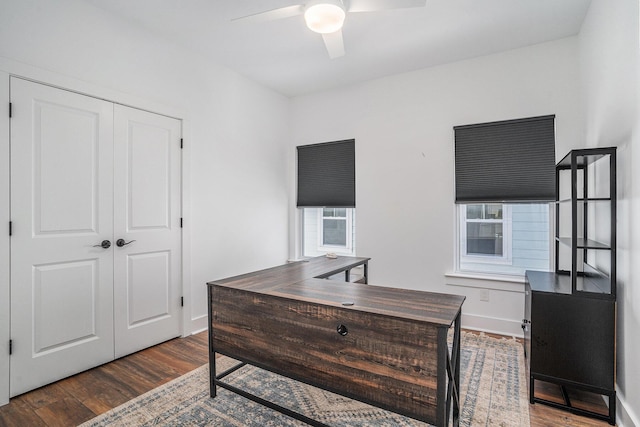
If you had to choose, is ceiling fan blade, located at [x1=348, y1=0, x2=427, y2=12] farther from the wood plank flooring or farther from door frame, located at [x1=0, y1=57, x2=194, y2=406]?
the wood plank flooring

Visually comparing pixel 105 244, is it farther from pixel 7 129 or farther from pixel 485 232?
pixel 485 232

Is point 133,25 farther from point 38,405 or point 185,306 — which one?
point 38,405

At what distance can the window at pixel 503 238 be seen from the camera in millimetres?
3211

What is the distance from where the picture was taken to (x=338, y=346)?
1681 mm

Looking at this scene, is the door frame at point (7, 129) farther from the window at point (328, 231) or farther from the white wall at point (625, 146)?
the white wall at point (625, 146)

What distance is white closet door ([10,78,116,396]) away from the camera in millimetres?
2201

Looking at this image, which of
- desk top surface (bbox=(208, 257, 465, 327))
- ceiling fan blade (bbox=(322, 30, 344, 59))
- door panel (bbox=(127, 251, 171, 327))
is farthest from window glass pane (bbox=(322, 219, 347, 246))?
ceiling fan blade (bbox=(322, 30, 344, 59))

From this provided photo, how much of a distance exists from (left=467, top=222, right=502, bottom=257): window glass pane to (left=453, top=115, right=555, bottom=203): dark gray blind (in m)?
0.31

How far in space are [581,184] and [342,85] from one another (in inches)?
108

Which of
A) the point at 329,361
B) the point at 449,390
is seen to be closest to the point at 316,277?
the point at 329,361

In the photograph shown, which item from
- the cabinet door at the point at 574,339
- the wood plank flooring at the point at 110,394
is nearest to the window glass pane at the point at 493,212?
the cabinet door at the point at 574,339

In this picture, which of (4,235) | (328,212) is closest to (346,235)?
(328,212)

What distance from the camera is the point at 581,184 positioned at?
288cm

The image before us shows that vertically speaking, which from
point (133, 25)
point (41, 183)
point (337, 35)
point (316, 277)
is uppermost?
point (133, 25)
